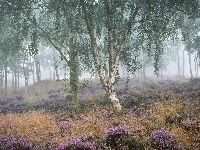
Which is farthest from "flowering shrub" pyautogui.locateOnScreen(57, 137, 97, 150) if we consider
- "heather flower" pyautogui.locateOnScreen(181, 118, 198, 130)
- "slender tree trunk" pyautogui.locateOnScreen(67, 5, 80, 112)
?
"slender tree trunk" pyautogui.locateOnScreen(67, 5, 80, 112)

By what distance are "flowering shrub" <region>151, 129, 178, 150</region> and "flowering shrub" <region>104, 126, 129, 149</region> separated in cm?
93

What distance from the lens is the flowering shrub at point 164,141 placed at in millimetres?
8358

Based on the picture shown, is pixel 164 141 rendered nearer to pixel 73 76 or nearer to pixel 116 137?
pixel 116 137

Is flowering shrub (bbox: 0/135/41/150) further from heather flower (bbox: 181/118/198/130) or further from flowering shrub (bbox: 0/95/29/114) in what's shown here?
Answer: flowering shrub (bbox: 0/95/29/114)

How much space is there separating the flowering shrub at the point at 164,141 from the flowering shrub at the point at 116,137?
36.5 inches

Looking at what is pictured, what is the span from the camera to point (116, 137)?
9.26 m

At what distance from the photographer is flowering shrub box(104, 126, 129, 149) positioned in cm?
888

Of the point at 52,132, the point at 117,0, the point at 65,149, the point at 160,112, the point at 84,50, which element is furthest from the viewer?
the point at 84,50

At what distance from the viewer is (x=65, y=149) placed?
28.2 ft

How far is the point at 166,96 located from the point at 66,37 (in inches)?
332

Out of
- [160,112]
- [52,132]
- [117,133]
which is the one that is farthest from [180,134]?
[52,132]

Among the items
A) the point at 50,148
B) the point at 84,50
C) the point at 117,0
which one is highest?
the point at 117,0

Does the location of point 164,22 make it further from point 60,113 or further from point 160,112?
point 60,113

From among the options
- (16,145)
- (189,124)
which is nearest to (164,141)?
(189,124)
